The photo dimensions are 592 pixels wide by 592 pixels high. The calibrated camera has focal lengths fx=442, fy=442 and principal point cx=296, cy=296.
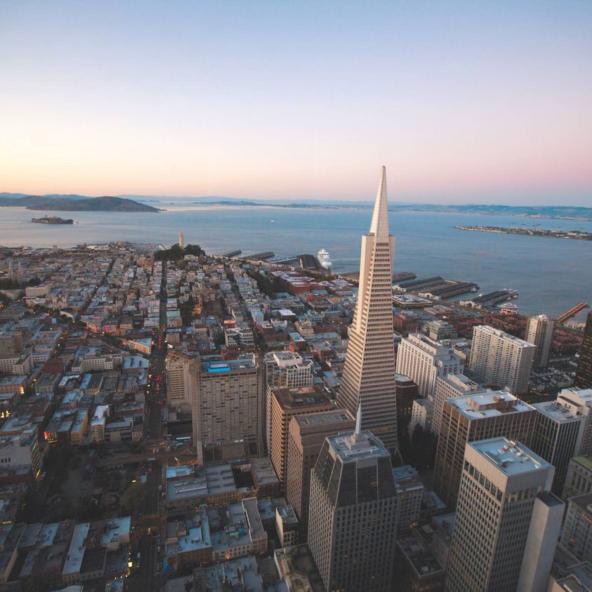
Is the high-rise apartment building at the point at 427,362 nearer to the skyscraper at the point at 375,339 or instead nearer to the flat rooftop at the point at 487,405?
the skyscraper at the point at 375,339

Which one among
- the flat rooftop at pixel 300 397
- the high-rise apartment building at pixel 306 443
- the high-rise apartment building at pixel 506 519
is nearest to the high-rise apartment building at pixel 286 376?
the flat rooftop at pixel 300 397

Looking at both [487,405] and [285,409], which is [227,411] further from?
[487,405]

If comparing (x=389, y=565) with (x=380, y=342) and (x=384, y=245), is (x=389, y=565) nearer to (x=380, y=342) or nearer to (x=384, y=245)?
(x=380, y=342)

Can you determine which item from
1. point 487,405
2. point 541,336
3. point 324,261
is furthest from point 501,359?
point 324,261

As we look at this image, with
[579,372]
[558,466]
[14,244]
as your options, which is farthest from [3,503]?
[14,244]

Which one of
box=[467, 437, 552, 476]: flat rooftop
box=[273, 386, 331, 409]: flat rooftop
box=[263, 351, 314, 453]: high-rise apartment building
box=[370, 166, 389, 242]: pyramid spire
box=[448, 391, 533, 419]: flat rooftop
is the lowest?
box=[263, 351, 314, 453]: high-rise apartment building

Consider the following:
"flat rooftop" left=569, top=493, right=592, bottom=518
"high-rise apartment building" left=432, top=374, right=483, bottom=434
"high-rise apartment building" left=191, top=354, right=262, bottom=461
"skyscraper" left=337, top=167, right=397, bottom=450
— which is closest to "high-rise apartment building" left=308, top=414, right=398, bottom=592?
"skyscraper" left=337, top=167, right=397, bottom=450

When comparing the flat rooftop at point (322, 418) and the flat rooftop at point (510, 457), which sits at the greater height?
the flat rooftop at point (510, 457)

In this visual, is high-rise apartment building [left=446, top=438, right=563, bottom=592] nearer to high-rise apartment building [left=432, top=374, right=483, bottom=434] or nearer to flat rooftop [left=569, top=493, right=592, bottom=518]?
flat rooftop [left=569, top=493, right=592, bottom=518]
